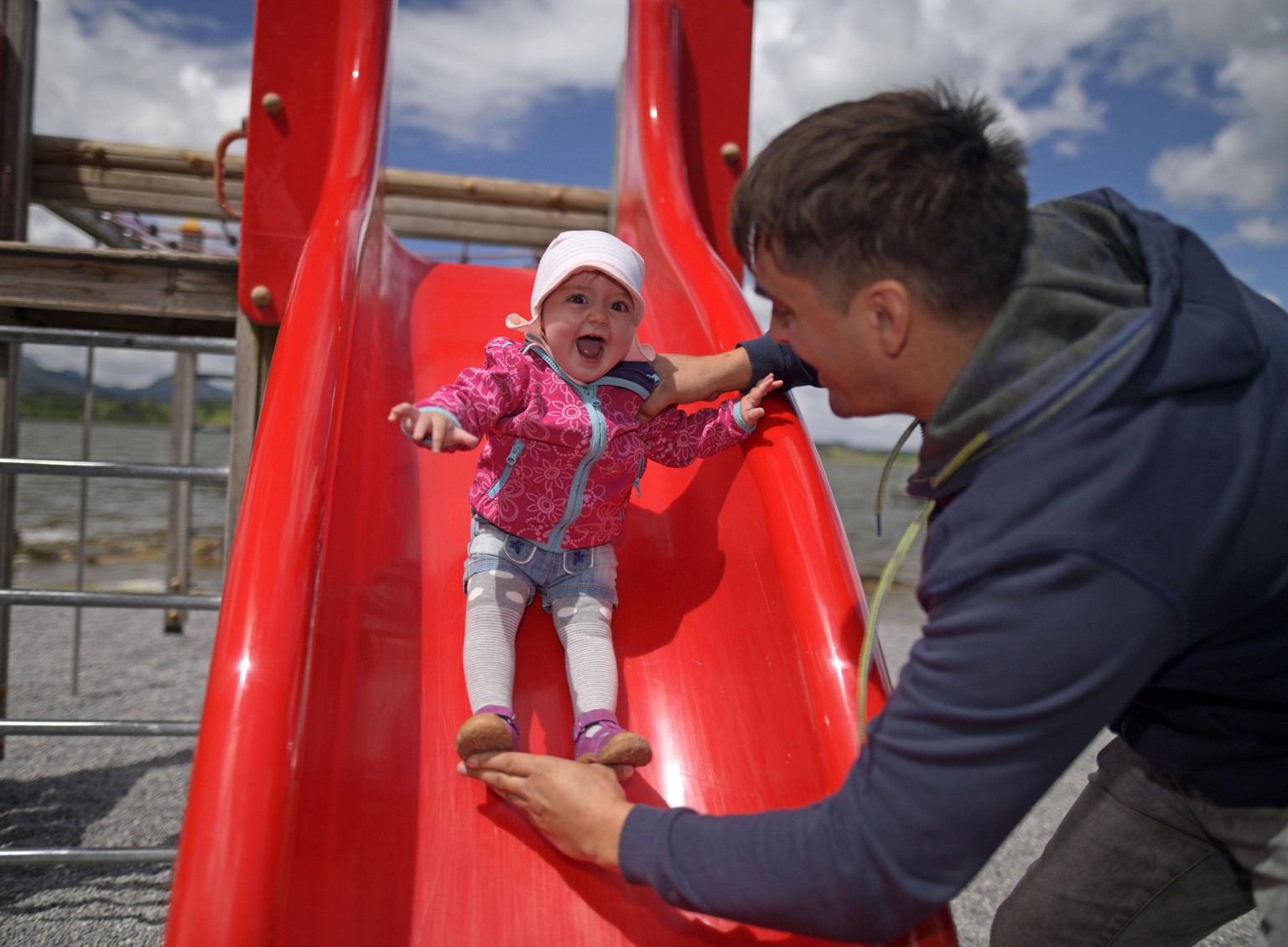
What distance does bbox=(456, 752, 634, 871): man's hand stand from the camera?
1.29 metres

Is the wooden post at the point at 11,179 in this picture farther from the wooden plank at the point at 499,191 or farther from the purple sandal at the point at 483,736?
the purple sandal at the point at 483,736

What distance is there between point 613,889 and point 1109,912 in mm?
817

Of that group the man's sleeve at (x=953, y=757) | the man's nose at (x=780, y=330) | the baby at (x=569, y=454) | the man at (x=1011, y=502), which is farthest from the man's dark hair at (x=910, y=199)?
the baby at (x=569, y=454)

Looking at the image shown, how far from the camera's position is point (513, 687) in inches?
78.0

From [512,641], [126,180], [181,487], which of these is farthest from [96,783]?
[512,641]

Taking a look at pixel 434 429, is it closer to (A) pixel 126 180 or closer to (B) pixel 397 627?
(B) pixel 397 627

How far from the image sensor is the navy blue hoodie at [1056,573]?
95cm

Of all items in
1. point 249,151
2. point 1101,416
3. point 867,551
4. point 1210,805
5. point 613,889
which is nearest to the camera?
point 1101,416

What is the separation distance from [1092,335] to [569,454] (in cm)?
123

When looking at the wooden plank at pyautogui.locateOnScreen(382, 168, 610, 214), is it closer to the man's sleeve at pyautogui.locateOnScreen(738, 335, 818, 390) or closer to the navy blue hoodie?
the man's sleeve at pyautogui.locateOnScreen(738, 335, 818, 390)

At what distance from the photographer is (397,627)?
1991 mm

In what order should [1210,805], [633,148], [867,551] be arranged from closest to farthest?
[1210,805], [633,148], [867,551]

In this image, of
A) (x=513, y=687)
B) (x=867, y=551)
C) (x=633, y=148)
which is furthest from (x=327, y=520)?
(x=867, y=551)

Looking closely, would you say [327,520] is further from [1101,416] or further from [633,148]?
[633,148]
